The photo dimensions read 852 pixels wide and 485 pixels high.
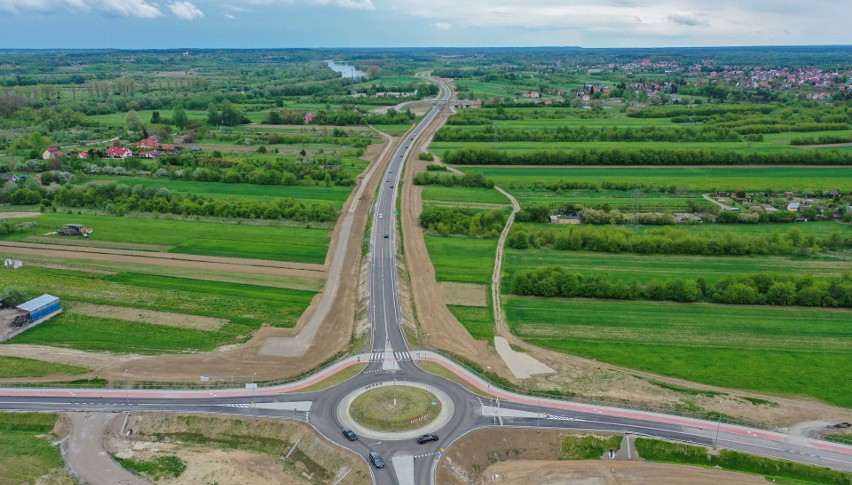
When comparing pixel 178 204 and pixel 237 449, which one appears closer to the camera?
pixel 237 449

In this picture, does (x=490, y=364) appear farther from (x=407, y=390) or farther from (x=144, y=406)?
(x=144, y=406)

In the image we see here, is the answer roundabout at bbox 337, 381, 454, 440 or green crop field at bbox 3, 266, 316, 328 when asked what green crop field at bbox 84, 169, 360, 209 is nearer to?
green crop field at bbox 3, 266, 316, 328

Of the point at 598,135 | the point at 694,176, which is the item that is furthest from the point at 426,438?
the point at 598,135

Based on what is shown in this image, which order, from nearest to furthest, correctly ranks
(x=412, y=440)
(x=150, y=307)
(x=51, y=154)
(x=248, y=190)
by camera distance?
1. (x=412, y=440)
2. (x=150, y=307)
3. (x=248, y=190)
4. (x=51, y=154)

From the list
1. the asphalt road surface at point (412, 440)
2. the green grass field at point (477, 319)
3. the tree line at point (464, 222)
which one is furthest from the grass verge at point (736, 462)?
the tree line at point (464, 222)

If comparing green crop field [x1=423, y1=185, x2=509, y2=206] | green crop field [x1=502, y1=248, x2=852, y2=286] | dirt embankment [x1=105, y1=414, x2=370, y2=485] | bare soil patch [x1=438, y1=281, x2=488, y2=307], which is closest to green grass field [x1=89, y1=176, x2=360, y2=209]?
green crop field [x1=423, y1=185, x2=509, y2=206]

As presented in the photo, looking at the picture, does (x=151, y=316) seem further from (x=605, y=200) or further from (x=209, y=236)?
(x=605, y=200)

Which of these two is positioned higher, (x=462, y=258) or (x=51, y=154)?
(x=51, y=154)
